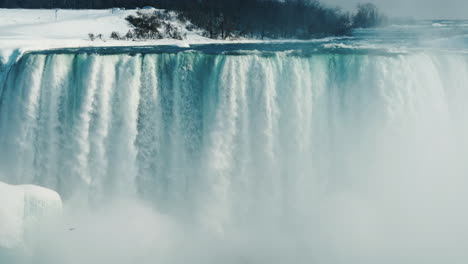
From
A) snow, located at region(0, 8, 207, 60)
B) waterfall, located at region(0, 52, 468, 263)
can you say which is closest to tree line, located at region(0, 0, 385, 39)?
snow, located at region(0, 8, 207, 60)

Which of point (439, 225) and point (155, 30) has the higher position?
point (155, 30)

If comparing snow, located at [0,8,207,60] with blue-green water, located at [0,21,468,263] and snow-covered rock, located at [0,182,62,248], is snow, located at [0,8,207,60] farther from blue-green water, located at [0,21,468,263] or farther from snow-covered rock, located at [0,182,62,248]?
snow-covered rock, located at [0,182,62,248]

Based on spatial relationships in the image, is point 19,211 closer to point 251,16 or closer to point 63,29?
point 63,29

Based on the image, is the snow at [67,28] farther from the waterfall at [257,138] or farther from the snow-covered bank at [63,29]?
the waterfall at [257,138]

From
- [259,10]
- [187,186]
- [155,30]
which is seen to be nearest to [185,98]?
[187,186]

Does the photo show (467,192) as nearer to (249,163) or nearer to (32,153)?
(249,163)

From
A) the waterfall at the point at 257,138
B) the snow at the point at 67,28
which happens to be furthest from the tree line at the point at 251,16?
the waterfall at the point at 257,138
